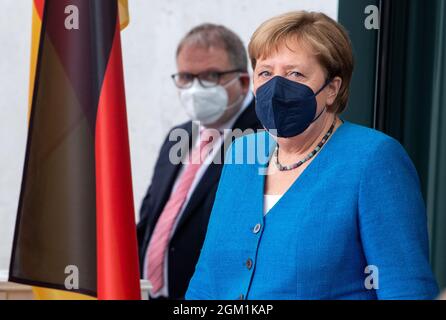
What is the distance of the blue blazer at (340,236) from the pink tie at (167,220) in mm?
1614

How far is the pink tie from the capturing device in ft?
11.0

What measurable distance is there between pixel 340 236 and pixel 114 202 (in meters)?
0.59

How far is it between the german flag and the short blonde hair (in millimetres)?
406

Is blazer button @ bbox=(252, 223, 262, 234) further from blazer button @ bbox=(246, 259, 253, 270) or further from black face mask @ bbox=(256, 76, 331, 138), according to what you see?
black face mask @ bbox=(256, 76, 331, 138)

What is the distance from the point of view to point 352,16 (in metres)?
2.80

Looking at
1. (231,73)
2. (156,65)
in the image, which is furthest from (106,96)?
(156,65)

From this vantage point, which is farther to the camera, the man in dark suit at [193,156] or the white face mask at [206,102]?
the white face mask at [206,102]

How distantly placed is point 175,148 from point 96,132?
168 centimetres

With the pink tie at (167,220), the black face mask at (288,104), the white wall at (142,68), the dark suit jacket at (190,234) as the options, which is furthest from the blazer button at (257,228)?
the white wall at (142,68)

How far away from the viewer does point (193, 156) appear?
136 inches

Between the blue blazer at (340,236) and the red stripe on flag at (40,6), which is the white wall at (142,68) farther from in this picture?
the blue blazer at (340,236)

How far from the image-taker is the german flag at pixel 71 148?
198 cm

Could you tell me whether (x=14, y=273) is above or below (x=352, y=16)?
below
